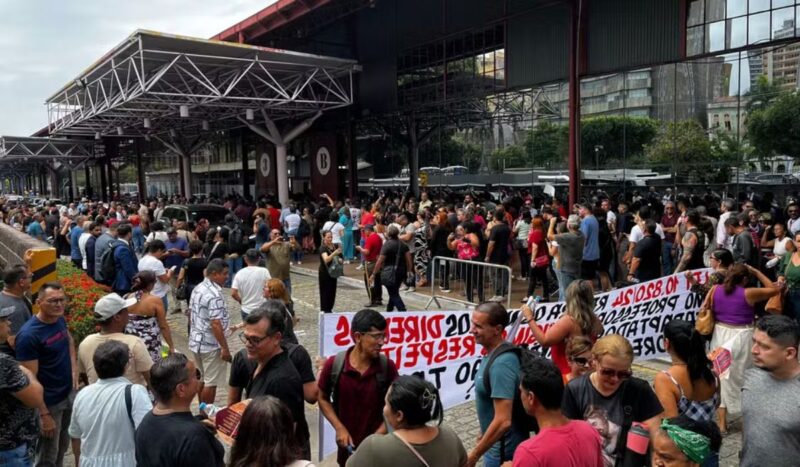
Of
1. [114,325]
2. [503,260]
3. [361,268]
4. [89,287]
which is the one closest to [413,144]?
[361,268]

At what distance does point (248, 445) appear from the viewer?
252 cm

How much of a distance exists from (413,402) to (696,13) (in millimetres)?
13463

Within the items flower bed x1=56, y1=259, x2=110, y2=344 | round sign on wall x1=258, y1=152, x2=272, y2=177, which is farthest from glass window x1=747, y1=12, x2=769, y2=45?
round sign on wall x1=258, y1=152, x2=272, y2=177

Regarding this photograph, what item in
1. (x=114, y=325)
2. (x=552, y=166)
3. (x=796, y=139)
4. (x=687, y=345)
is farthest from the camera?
(x=552, y=166)

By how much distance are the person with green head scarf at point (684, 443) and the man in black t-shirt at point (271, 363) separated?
208 centimetres

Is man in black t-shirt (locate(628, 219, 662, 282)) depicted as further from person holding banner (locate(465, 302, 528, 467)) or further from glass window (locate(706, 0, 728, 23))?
glass window (locate(706, 0, 728, 23))

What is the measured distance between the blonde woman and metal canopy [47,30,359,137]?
16420mm

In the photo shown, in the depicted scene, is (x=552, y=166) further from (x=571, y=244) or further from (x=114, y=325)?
(x=114, y=325)

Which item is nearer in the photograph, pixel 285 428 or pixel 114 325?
pixel 285 428

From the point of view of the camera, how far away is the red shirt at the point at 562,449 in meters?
2.62

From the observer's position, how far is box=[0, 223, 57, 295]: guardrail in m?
8.09

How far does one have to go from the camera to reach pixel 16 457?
3.95 m

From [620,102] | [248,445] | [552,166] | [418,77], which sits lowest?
[248,445]

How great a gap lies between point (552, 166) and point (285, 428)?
16.9 meters
